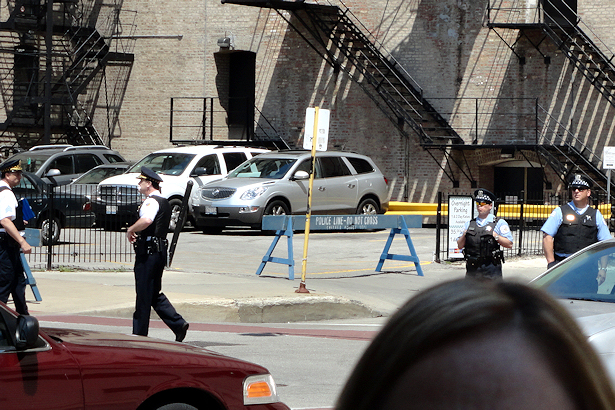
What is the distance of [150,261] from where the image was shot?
8.02 m

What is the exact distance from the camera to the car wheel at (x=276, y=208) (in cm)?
1973

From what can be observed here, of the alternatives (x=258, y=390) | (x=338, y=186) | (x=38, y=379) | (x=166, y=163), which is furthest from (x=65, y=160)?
(x=38, y=379)

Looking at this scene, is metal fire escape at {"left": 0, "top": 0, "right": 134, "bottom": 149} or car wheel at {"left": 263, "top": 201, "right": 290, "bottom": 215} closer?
car wheel at {"left": 263, "top": 201, "right": 290, "bottom": 215}

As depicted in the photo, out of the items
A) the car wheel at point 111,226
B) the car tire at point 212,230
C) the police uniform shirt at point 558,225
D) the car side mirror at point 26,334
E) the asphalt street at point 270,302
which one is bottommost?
the asphalt street at point 270,302

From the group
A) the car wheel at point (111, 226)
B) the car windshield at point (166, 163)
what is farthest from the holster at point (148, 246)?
the car windshield at point (166, 163)

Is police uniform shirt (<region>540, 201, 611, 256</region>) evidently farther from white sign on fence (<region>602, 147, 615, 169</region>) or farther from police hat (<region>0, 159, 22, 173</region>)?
white sign on fence (<region>602, 147, 615, 169</region>)

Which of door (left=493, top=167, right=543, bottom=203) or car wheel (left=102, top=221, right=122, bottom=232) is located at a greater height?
door (left=493, top=167, right=543, bottom=203)

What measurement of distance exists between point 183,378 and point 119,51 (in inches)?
1082

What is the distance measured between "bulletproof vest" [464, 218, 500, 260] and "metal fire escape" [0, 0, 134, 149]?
22.4m

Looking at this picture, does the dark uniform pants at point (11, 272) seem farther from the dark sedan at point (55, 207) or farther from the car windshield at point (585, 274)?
the dark sedan at point (55, 207)

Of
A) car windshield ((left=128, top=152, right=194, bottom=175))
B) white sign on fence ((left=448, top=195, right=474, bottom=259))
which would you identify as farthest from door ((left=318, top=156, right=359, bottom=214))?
white sign on fence ((left=448, top=195, right=474, bottom=259))

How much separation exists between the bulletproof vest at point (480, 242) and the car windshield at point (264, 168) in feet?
35.5

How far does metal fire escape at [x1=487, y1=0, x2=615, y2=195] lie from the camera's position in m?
24.2

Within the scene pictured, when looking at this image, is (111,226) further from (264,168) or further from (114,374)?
(114,374)
